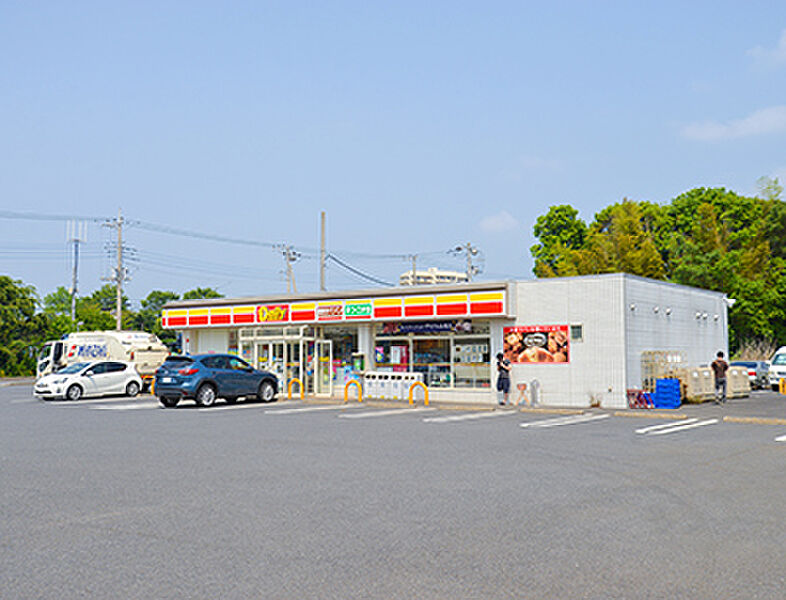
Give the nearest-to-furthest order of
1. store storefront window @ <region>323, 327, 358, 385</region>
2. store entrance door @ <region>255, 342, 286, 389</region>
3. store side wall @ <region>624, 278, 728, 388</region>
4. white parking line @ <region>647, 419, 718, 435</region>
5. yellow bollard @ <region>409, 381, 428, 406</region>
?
white parking line @ <region>647, 419, 718, 435</region> → store side wall @ <region>624, 278, 728, 388</region> → yellow bollard @ <region>409, 381, 428, 406</region> → store storefront window @ <region>323, 327, 358, 385</region> → store entrance door @ <region>255, 342, 286, 389</region>

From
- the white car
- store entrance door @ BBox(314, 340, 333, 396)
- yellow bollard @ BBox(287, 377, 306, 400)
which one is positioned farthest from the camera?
store entrance door @ BBox(314, 340, 333, 396)

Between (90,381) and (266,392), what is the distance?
26.8 feet

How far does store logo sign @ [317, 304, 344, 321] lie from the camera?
98.9ft

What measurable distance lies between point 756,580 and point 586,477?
484 centimetres


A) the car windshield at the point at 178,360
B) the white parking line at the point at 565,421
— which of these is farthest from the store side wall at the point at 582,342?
the car windshield at the point at 178,360

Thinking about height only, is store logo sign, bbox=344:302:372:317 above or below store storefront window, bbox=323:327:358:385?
above

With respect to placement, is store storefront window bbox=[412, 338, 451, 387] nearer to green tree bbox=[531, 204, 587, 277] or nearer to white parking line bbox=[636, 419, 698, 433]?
white parking line bbox=[636, 419, 698, 433]

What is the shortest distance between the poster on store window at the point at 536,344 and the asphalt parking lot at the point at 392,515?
9.20 meters

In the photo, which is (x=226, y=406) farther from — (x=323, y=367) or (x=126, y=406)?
(x=323, y=367)

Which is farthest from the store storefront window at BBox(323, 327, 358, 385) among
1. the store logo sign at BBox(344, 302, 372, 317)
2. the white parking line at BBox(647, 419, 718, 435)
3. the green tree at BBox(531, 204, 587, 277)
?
the green tree at BBox(531, 204, 587, 277)

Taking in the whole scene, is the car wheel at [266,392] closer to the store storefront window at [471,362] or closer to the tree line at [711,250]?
the store storefront window at [471,362]

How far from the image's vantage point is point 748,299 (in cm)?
4788

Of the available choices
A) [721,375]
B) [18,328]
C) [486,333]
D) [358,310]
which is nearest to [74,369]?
[358,310]

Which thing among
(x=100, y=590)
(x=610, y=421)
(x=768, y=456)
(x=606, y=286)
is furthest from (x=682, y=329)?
(x=100, y=590)
